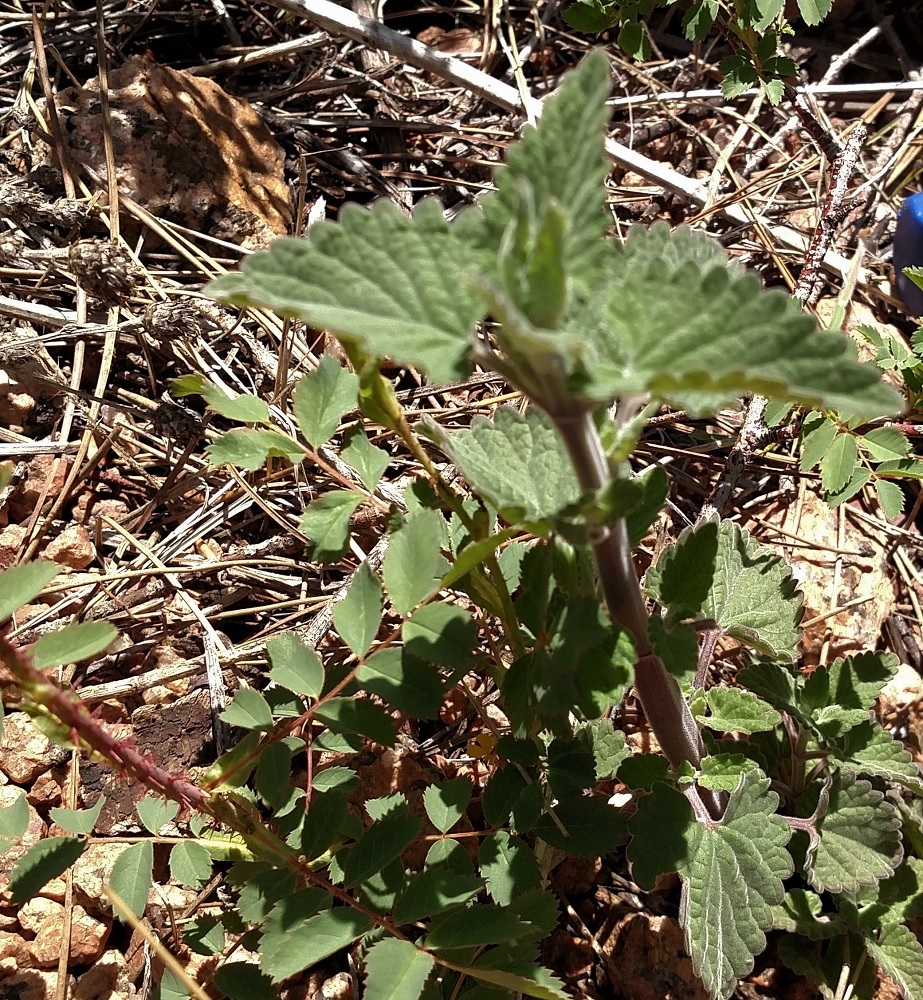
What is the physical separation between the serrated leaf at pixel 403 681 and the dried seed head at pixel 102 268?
135 centimetres

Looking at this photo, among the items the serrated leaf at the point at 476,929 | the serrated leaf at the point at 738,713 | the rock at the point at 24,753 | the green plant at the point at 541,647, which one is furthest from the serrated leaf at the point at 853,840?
the rock at the point at 24,753

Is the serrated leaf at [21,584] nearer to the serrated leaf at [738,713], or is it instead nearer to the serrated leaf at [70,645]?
the serrated leaf at [70,645]

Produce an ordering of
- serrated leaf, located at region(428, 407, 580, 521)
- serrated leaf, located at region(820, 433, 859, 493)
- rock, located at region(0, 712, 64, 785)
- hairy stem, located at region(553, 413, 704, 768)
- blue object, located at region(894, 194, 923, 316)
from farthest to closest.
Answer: blue object, located at region(894, 194, 923, 316) → serrated leaf, located at region(820, 433, 859, 493) → rock, located at region(0, 712, 64, 785) → serrated leaf, located at region(428, 407, 580, 521) → hairy stem, located at region(553, 413, 704, 768)

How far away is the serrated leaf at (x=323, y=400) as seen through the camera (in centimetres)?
152

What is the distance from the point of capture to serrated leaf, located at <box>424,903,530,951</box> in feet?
4.35

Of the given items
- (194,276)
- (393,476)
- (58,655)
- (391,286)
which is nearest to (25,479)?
(194,276)

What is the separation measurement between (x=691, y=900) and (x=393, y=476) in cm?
126

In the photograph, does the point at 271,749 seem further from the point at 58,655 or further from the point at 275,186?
the point at 275,186

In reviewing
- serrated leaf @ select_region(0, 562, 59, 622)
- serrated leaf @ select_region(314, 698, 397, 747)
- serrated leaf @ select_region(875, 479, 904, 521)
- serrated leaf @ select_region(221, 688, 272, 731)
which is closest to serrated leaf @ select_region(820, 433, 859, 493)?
serrated leaf @ select_region(875, 479, 904, 521)

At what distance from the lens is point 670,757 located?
158 centimetres

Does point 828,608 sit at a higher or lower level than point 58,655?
lower

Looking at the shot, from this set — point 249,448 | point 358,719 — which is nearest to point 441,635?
point 358,719

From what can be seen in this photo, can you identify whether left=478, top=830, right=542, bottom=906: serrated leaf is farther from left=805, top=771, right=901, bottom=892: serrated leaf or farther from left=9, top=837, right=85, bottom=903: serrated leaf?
left=9, top=837, right=85, bottom=903: serrated leaf

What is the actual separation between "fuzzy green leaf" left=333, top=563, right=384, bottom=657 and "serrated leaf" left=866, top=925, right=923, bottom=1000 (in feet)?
4.09
